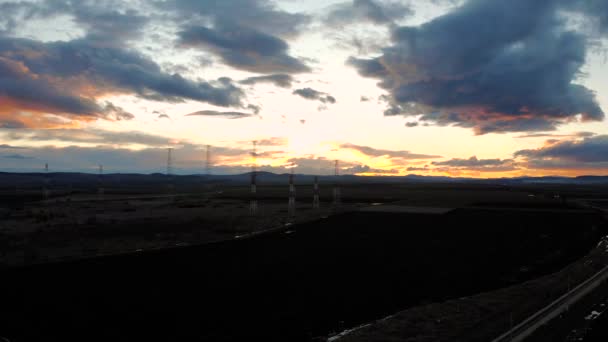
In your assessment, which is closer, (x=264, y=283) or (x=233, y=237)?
(x=264, y=283)

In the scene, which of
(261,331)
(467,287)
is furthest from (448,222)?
(261,331)

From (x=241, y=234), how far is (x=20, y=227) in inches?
1059

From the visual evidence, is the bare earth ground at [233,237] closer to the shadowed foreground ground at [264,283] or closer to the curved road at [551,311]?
the curved road at [551,311]

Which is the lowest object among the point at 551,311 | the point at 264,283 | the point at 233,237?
the point at 264,283

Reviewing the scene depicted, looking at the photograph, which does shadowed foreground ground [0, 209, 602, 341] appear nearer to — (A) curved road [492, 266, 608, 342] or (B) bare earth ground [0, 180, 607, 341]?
(B) bare earth ground [0, 180, 607, 341]

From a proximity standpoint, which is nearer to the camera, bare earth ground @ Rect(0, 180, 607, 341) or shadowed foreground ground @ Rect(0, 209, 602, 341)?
→ bare earth ground @ Rect(0, 180, 607, 341)

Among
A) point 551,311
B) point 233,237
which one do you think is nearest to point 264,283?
point 551,311

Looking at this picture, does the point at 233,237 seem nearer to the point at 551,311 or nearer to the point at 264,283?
the point at 264,283

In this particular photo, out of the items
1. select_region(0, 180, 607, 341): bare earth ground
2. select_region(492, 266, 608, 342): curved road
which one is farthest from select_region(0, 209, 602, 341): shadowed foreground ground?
select_region(492, 266, 608, 342): curved road

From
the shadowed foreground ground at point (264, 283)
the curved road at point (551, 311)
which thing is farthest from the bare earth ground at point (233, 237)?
the shadowed foreground ground at point (264, 283)

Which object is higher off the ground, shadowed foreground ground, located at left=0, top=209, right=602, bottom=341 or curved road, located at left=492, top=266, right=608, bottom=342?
curved road, located at left=492, top=266, right=608, bottom=342

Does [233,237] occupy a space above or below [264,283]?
above

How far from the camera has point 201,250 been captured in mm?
38656

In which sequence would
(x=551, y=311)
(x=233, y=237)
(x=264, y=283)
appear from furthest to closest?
1. (x=233, y=237)
2. (x=264, y=283)
3. (x=551, y=311)
